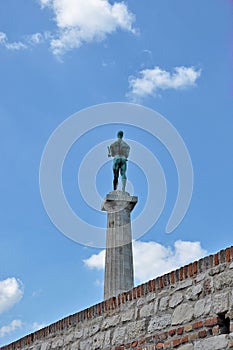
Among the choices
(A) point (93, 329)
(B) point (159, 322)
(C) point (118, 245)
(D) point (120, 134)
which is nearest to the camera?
(B) point (159, 322)

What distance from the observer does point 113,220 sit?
17.2 m

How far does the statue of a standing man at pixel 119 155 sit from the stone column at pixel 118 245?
3.76 ft

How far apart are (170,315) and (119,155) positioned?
14.0 metres

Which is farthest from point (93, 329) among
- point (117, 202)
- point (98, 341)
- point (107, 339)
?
point (117, 202)

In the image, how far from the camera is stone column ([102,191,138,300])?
52.6 ft

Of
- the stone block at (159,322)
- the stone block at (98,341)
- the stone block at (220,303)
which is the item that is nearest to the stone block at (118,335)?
the stone block at (98,341)

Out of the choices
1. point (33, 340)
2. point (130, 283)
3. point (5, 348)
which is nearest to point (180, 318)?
point (33, 340)

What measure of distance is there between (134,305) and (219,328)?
143cm

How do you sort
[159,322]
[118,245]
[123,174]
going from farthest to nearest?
1. [123,174]
2. [118,245]
3. [159,322]

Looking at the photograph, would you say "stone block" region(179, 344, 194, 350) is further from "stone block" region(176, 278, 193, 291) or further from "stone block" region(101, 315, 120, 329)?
"stone block" region(101, 315, 120, 329)

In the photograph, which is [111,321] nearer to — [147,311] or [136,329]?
[136,329]

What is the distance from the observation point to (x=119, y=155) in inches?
761

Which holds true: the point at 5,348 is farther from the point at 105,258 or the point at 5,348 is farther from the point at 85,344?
the point at 105,258

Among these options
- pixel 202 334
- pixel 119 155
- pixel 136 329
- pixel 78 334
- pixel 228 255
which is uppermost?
pixel 119 155
